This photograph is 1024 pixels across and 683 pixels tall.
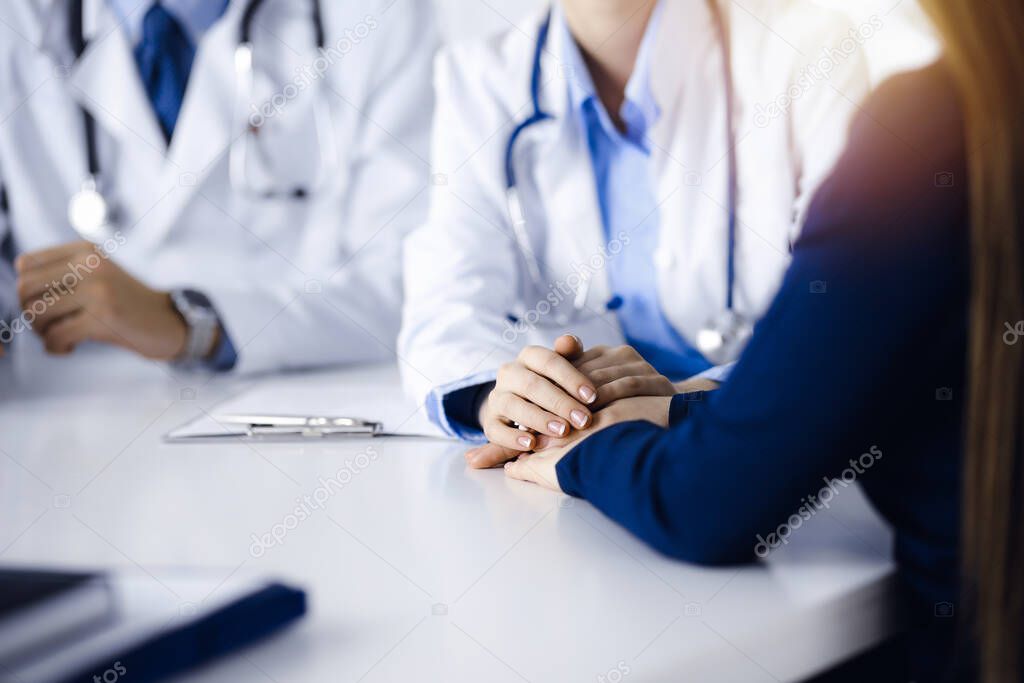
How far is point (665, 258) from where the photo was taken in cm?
108

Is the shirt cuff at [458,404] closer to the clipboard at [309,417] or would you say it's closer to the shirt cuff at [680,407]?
the clipboard at [309,417]

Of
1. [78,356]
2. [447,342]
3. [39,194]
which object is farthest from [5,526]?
[39,194]

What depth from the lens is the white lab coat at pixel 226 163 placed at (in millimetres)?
1318

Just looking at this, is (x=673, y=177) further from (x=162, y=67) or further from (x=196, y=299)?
(x=162, y=67)

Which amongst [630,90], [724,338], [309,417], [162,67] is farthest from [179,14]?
[724,338]

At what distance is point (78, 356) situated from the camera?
125cm

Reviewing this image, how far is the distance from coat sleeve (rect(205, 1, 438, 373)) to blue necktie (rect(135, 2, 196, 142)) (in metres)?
0.23

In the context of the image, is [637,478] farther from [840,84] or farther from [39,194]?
[39,194]

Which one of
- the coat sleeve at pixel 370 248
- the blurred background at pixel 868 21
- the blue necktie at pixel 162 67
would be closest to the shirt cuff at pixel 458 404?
the coat sleeve at pixel 370 248

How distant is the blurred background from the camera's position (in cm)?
132

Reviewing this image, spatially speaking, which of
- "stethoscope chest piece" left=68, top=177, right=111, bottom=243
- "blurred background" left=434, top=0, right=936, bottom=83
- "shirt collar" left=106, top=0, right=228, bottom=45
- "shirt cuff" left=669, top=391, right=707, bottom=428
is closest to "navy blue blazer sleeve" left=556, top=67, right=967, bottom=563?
"shirt cuff" left=669, top=391, right=707, bottom=428

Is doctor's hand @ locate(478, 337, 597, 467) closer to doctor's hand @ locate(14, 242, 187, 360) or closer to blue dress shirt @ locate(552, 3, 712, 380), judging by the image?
blue dress shirt @ locate(552, 3, 712, 380)

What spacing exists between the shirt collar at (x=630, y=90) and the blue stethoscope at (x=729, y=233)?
0.04m

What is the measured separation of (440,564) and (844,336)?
272mm
